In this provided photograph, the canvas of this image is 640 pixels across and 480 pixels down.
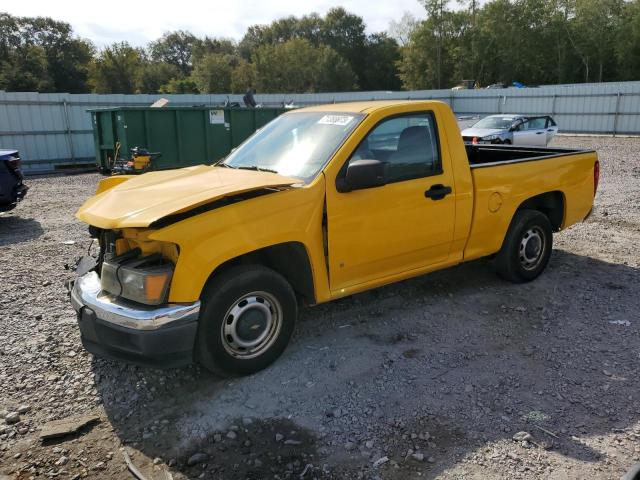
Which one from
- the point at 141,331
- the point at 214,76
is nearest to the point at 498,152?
the point at 141,331

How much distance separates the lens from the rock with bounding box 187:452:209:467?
10.3 feet

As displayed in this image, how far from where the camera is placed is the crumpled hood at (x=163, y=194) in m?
3.52

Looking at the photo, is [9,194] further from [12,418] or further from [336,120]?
[336,120]

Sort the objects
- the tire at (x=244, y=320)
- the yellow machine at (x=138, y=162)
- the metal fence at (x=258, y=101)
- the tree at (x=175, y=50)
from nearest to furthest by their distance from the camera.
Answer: the tire at (x=244, y=320) < the yellow machine at (x=138, y=162) < the metal fence at (x=258, y=101) < the tree at (x=175, y=50)

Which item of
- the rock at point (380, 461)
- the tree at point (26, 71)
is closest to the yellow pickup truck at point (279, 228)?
the rock at point (380, 461)

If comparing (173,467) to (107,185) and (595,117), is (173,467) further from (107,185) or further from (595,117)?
(595,117)

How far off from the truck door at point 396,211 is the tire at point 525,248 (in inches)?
38.4

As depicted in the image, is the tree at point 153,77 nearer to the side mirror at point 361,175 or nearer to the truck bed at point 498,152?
the truck bed at point 498,152

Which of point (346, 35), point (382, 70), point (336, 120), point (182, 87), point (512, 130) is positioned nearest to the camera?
point (336, 120)

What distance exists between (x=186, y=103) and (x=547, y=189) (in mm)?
19903

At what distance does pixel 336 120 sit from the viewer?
459cm

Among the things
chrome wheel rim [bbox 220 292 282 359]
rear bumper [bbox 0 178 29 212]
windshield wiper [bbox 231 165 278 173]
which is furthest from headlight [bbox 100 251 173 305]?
rear bumper [bbox 0 178 29 212]

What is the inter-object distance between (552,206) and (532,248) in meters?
0.60

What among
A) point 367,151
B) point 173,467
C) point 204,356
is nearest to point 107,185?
point 204,356
